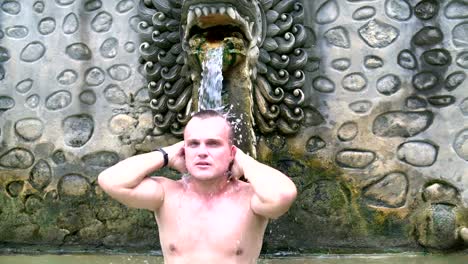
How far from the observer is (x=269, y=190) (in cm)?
217

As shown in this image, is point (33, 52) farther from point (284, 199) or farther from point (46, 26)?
point (284, 199)

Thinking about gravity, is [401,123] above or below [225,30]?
below

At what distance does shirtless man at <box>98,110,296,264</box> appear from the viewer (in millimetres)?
2223

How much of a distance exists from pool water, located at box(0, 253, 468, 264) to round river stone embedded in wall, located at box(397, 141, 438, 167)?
0.56 m

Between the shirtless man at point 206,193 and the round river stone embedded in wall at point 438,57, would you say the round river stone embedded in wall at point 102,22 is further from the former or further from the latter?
the shirtless man at point 206,193

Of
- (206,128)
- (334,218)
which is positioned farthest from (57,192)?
(206,128)

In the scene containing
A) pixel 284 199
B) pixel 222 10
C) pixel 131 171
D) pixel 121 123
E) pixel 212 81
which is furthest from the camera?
pixel 121 123

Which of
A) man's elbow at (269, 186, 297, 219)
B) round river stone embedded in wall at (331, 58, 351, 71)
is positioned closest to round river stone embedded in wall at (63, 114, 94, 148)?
round river stone embedded in wall at (331, 58, 351, 71)

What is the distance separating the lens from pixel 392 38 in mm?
4051

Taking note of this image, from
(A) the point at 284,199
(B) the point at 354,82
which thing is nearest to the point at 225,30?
(B) the point at 354,82

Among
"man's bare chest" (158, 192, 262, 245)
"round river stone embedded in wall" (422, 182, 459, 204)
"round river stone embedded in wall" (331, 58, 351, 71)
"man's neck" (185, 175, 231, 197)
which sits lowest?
"round river stone embedded in wall" (422, 182, 459, 204)

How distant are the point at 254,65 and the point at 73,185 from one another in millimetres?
1492

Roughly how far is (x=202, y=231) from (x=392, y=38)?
2.25 metres

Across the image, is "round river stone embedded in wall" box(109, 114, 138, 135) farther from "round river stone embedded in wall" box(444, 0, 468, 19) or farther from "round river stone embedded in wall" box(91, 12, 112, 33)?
"round river stone embedded in wall" box(444, 0, 468, 19)
